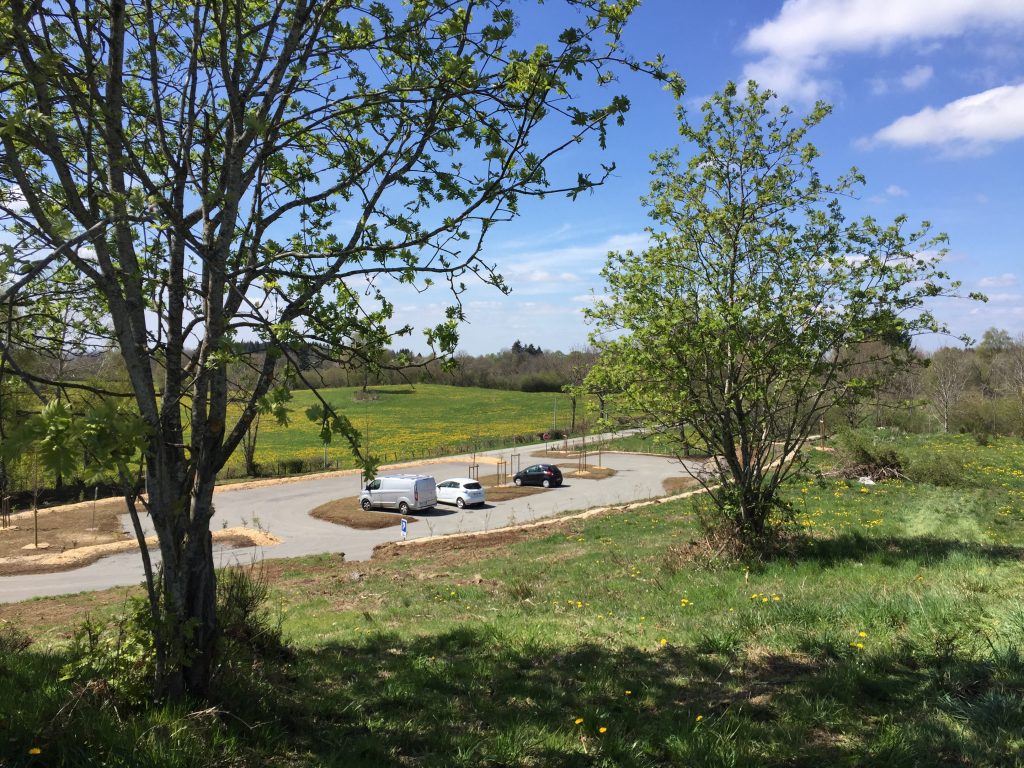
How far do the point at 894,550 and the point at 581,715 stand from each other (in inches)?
316

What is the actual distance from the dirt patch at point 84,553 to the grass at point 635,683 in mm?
14129

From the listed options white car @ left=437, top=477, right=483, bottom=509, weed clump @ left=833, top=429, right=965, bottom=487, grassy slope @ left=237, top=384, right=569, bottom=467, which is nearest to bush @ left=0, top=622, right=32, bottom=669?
white car @ left=437, top=477, right=483, bottom=509

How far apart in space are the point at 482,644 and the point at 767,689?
107 inches

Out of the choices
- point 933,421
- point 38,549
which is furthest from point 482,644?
point 933,421

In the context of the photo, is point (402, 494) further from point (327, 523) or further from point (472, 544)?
point (472, 544)

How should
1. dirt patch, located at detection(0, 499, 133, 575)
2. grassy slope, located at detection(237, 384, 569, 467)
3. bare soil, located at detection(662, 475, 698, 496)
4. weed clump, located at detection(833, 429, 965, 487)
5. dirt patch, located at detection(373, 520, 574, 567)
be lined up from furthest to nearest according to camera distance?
grassy slope, located at detection(237, 384, 569, 467), bare soil, located at detection(662, 475, 698, 496), weed clump, located at detection(833, 429, 965, 487), dirt patch, located at detection(0, 499, 133, 575), dirt patch, located at detection(373, 520, 574, 567)

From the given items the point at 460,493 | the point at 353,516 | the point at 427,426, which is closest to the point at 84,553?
the point at 353,516

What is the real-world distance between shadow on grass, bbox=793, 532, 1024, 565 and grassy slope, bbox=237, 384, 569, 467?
3296cm

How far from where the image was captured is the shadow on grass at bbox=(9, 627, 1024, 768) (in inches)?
139

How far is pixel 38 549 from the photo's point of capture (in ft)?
72.1

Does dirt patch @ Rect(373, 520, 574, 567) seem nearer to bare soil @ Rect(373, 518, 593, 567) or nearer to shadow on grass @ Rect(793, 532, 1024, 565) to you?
Result: bare soil @ Rect(373, 518, 593, 567)

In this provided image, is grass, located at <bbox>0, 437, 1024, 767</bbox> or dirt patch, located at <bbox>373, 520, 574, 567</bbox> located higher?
grass, located at <bbox>0, 437, 1024, 767</bbox>

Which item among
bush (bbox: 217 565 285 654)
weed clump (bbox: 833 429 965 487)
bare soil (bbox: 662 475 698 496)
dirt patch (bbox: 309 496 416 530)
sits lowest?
bare soil (bbox: 662 475 698 496)

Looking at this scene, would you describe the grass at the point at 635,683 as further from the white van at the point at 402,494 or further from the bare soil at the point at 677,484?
the bare soil at the point at 677,484
